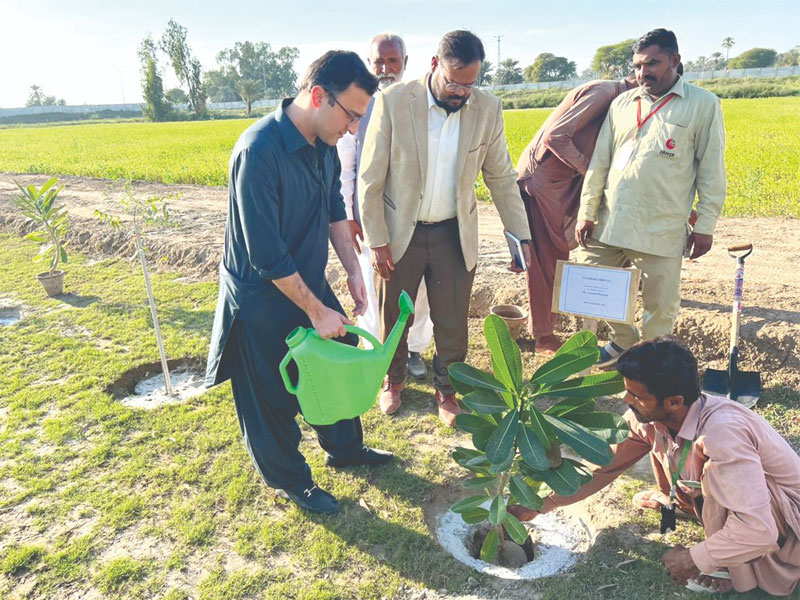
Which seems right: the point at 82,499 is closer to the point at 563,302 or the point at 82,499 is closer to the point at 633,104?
the point at 563,302

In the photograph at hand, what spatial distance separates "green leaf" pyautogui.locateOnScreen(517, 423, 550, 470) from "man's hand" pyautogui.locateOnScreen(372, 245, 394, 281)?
1.44m

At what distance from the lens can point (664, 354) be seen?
195 cm

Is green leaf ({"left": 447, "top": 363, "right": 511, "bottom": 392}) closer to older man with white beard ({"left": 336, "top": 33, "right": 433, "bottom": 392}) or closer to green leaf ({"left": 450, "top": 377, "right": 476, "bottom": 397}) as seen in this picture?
green leaf ({"left": 450, "top": 377, "right": 476, "bottom": 397})

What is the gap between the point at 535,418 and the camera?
1927 millimetres

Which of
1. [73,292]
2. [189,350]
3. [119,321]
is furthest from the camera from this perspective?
[73,292]

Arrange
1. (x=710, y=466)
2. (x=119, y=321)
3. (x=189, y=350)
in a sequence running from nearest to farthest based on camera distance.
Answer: (x=710, y=466)
(x=189, y=350)
(x=119, y=321)

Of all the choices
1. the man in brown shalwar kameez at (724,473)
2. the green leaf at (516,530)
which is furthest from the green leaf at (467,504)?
the man in brown shalwar kameez at (724,473)

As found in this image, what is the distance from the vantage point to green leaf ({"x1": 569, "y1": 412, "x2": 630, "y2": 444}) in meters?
1.91

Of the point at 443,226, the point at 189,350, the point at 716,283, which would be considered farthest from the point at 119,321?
the point at 716,283

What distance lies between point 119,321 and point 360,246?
2.77 metres

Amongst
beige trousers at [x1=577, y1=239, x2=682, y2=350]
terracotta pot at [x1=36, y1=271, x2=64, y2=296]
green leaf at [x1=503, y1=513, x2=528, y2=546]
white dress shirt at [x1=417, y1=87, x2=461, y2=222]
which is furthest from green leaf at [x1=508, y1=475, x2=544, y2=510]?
terracotta pot at [x1=36, y1=271, x2=64, y2=296]

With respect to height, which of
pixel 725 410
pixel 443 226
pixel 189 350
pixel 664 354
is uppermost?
pixel 443 226

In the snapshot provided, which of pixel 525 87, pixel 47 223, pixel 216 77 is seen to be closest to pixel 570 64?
pixel 525 87

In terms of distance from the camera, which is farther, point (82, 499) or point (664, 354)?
point (82, 499)
